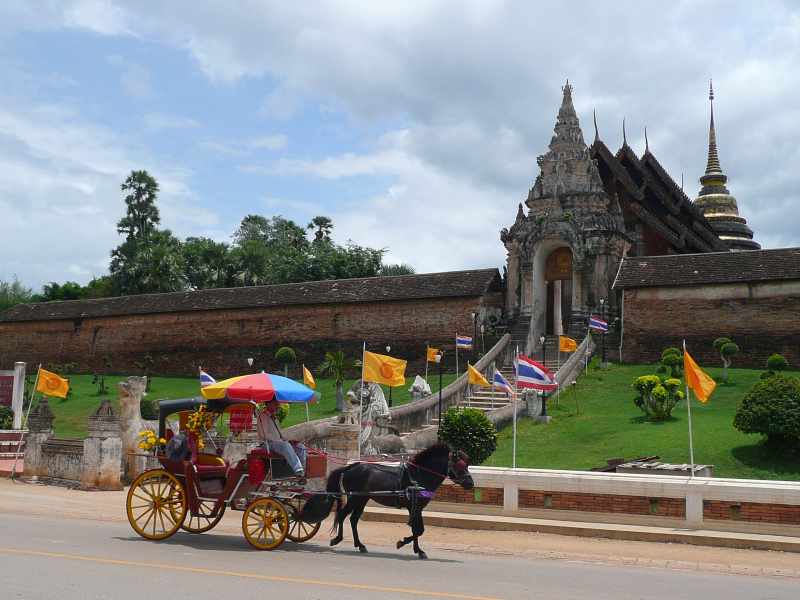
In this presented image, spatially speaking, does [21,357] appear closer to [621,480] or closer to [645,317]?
[645,317]

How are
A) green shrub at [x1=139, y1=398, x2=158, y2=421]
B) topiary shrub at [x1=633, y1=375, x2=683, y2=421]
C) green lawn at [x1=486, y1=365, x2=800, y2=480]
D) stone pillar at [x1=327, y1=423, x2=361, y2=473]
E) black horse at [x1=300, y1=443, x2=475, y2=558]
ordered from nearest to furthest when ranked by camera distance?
black horse at [x1=300, y1=443, x2=475, y2=558] < stone pillar at [x1=327, y1=423, x2=361, y2=473] < green lawn at [x1=486, y1=365, x2=800, y2=480] < topiary shrub at [x1=633, y1=375, x2=683, y2=421] < green shrub at [x1=139, y1=398, x2=158, y2=421]

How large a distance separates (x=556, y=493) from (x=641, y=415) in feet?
37.7

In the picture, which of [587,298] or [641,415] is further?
[587,298]

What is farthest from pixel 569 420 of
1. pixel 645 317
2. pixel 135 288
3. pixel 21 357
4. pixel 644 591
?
pixel 135 288

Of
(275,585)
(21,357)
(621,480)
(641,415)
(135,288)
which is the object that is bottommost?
(275,585)

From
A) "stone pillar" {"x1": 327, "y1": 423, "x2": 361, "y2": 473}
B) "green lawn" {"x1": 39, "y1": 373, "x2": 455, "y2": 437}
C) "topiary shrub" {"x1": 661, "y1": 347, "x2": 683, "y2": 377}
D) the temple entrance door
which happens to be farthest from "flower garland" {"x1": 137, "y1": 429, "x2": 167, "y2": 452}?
the temple entrance door

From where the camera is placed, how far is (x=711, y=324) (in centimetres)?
3120

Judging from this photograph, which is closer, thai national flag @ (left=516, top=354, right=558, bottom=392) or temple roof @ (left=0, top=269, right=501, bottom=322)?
thai national flag @ (left=516, top=354, right=558, bottom=392)

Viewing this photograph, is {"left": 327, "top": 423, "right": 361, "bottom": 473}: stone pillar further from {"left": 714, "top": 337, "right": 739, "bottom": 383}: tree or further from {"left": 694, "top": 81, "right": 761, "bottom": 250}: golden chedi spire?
{"left": 694, "top": 81, "right": 761, "bottom": 250}: golden chedi spire

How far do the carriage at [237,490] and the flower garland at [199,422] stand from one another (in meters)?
0.03

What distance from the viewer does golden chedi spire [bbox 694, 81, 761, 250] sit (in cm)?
5794

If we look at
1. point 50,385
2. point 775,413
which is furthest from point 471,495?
point 50,385

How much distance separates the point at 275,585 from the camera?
27.1 feet

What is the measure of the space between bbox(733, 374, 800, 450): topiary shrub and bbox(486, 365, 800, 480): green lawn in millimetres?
480
